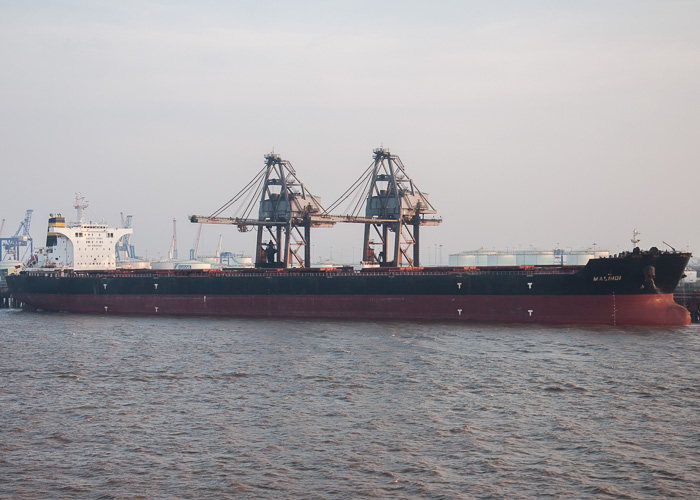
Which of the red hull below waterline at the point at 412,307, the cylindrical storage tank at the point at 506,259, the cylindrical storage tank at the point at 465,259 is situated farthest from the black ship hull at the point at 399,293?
the cylindrical storage tank at the point at 506,259

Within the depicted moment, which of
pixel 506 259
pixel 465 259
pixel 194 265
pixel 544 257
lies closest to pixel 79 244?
pixel 194 265

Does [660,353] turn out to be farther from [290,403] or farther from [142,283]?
[142,283]

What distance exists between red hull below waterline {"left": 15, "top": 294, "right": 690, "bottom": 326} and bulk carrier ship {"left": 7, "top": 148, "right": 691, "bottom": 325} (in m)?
0.06

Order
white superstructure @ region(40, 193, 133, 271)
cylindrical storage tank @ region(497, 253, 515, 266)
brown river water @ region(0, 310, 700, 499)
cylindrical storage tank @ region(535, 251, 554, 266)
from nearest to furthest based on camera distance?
1. brown river water @ region(0, 310, 700, 499)
2. white superstructure @ region(40, 193, 133, 271)
3. cylindrical storage tank @ region(497, 253, 515, 266)
4. cylindrical storage tank @ region(535, 251, 554, 266)

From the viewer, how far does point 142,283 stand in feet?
153

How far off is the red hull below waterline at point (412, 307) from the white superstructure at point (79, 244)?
14.7ft

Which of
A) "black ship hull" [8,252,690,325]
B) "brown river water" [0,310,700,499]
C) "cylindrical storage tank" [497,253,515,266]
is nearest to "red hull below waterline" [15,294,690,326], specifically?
"black ship hull" [8,252,690,325]

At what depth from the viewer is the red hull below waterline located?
3484 centimetres

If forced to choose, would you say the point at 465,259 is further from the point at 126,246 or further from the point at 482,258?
the point at 126,246

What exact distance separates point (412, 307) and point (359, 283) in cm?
367

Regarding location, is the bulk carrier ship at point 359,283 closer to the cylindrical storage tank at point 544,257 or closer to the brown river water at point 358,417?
the brown river water at point 358,417

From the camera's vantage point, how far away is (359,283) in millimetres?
40812

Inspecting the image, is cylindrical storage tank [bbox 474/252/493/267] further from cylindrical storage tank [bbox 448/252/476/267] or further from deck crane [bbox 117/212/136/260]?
deck crane [bbox 117/212/136/260]

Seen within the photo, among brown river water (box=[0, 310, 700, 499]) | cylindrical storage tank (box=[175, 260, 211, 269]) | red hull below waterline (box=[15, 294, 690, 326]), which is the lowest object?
brown river water (box=[0, 310, 700, 499])
